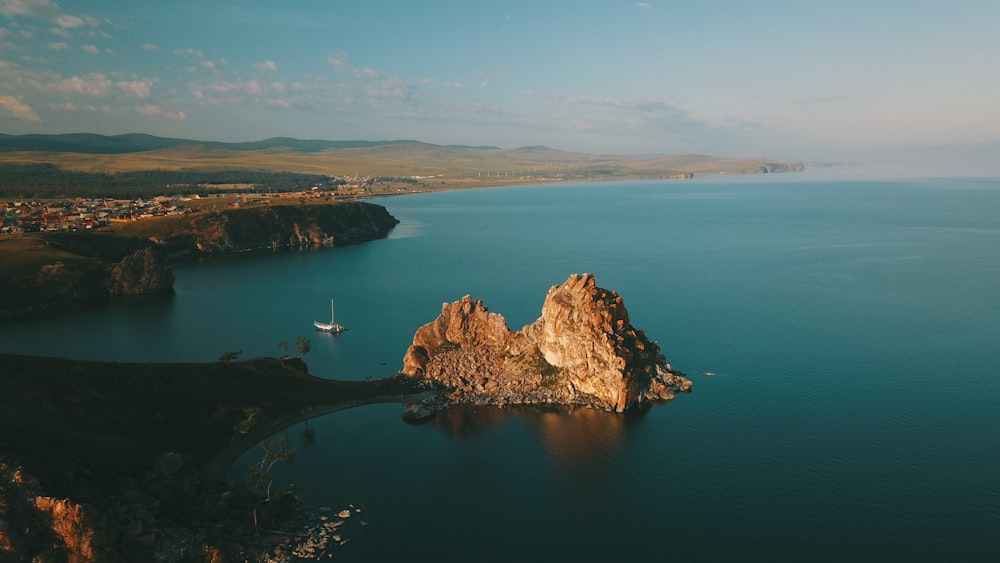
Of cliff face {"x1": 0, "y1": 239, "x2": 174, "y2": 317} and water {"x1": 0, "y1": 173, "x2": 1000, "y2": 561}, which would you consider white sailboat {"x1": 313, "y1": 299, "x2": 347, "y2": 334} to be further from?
cliff face {"x1": 0, "y1": 239, "x2": 174, "y2": 317}

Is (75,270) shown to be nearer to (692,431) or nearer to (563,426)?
(563,426)

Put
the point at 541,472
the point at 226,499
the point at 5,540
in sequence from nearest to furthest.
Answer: the point at 5,540, the point at 226,499, the point at 541,472

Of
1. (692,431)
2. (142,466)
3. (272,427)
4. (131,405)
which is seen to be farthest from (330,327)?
(692,431)

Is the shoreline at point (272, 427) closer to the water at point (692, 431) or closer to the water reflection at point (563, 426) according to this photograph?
the water at point (692, 431)

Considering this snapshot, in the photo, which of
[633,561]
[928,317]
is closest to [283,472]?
[633,561]

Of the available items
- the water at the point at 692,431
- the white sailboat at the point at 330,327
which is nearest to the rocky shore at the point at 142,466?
the water at the point at 692,431

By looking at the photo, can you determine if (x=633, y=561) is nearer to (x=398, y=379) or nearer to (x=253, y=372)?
(x=398, y=379)
